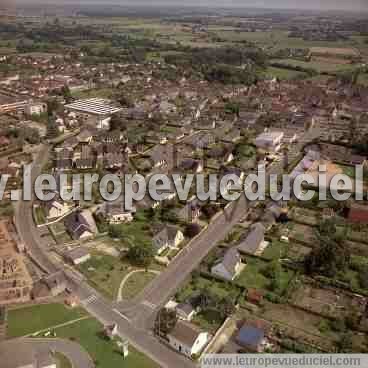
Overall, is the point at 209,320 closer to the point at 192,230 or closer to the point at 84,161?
the point at 192,230

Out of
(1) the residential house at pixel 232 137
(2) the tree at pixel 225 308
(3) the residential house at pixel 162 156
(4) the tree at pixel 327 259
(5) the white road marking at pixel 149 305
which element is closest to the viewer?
(2) the tree at pixel 225 308

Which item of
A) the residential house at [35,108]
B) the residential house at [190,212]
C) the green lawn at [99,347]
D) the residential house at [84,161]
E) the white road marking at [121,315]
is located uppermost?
the residential house at [35,108]

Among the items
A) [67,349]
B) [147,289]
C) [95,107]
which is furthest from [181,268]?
[95,107]

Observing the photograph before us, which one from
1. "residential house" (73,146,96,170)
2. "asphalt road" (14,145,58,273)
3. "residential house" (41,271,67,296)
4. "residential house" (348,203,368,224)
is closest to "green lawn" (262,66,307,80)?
"residential house" (73,146,96,170)

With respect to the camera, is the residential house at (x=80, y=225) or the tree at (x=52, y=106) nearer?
the residential house at (x=80, y=225)

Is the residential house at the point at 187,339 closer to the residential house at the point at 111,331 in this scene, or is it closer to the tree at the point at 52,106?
the residential house at the point at 111,331

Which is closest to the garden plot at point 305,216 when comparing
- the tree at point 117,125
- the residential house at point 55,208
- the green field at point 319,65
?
the residential house at point 55,208
